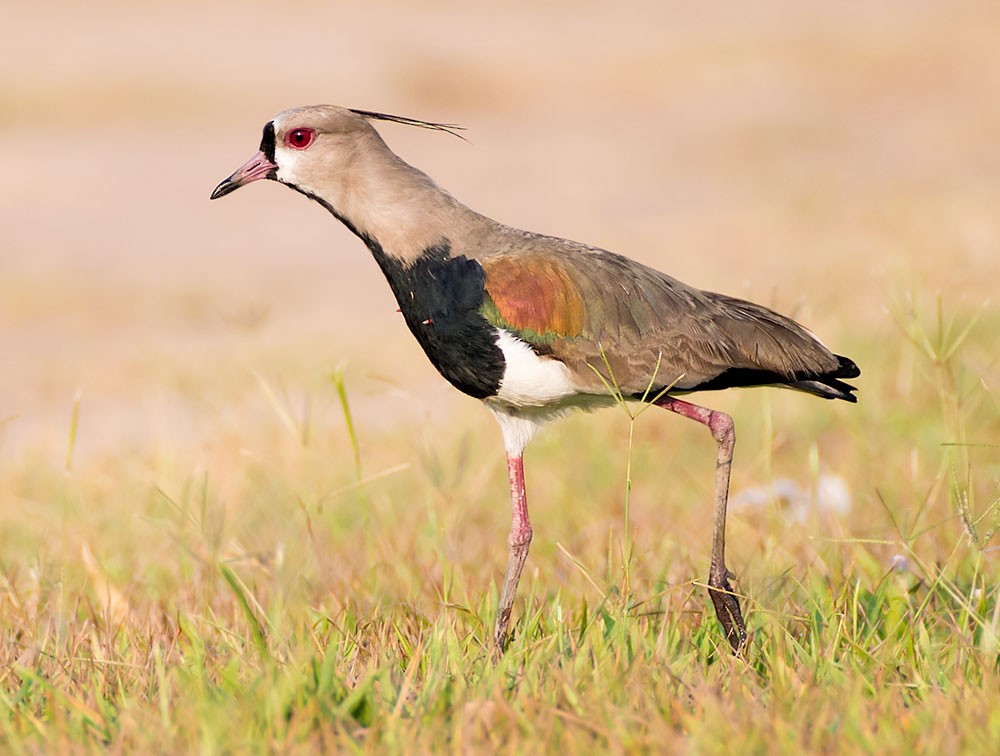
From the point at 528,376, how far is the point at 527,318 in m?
0.14

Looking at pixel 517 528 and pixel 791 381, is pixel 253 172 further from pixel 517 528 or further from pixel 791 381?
pixel 791 381

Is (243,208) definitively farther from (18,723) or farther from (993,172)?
(18,723)

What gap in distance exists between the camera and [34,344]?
398 inches

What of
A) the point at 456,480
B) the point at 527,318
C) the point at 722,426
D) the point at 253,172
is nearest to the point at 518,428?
the point at 527,318

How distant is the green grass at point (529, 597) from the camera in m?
2.55

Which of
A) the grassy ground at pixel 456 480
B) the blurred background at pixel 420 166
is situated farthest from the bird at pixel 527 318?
the blurred background at pixel 420 166

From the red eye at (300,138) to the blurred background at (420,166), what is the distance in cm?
87

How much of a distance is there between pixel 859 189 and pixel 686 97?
11.2 metres

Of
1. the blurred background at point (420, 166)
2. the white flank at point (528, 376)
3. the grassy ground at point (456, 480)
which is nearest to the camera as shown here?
the grassy ground at point (456, 480)

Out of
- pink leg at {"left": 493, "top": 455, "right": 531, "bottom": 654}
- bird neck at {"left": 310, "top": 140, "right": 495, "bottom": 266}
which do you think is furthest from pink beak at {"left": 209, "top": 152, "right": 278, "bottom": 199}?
pink leg at {"left": 493, "top": 455, "right": 531, "bottom": 654}

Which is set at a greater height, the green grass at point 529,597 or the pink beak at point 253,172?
the pink beak at point 253,172

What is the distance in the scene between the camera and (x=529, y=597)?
140 inches

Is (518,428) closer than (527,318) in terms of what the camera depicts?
No

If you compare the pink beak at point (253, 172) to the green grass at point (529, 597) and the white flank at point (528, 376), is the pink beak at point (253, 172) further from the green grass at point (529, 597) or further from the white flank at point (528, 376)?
the white flank at point (528, 376)
